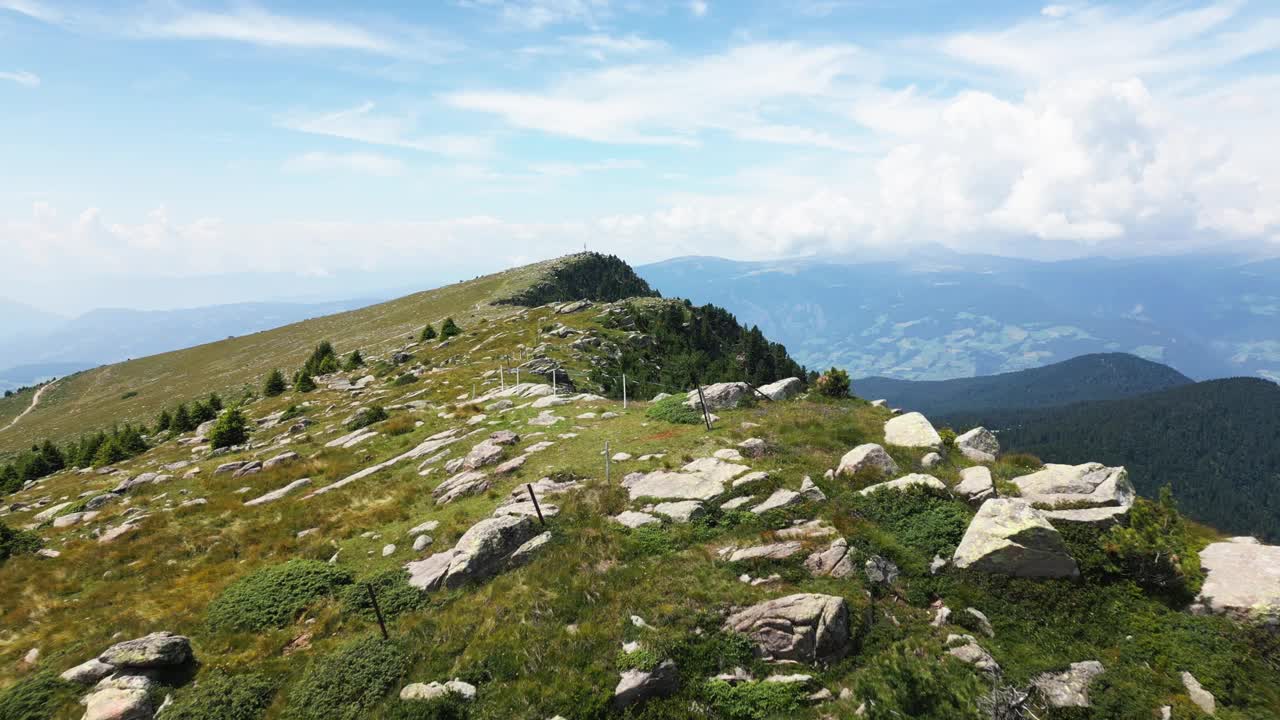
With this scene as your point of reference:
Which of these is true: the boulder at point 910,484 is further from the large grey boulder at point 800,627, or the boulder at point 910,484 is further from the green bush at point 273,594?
the green bush at point 273,594

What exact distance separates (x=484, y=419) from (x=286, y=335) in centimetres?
12254

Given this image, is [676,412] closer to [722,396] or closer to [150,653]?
[722,396]

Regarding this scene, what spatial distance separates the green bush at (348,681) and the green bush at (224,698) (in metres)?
0.81

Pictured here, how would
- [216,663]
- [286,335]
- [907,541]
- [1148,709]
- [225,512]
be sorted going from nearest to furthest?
[1148,709], [216,663], [907,541], [225,512], [286,335]

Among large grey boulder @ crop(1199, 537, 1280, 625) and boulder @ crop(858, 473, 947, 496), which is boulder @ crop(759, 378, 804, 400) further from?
large grey boulder @ crop(1199, 537, 1280, 625)

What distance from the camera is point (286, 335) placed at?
13025 centimetres

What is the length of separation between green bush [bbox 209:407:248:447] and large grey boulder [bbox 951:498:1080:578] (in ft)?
159

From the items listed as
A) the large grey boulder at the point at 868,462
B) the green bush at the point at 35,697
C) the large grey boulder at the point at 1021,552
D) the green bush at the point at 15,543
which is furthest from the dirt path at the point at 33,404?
the large grey boulder at the point at 1021,552

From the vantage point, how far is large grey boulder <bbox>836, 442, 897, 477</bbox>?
65.1ft

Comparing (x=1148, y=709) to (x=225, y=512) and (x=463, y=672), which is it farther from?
(x=225, y=512)

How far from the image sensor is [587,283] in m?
138

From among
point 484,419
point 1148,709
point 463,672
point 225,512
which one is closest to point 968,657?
point 1148,709

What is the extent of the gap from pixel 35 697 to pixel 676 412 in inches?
954

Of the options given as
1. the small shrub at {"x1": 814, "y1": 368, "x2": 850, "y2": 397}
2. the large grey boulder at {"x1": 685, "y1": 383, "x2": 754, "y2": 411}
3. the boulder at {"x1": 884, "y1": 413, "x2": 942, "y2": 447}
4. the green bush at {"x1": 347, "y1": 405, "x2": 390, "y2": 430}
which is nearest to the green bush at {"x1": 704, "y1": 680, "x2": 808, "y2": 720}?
the boulder at {"x1": 884, "y1": 413, "x2": 942, "y2": 447}
